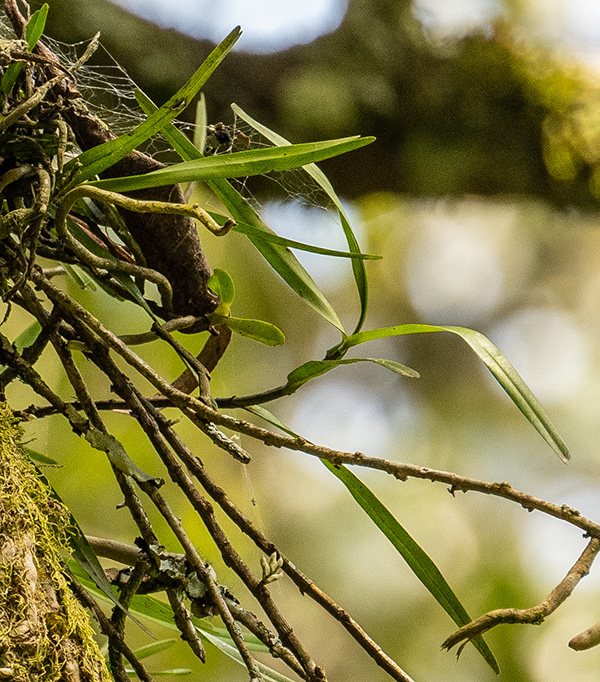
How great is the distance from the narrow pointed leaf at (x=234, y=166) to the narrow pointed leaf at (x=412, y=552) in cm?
18

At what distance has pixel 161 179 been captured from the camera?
36cm

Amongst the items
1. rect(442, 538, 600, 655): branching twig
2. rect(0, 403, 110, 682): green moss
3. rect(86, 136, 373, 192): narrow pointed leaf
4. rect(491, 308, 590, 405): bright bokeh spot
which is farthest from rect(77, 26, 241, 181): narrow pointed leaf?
rect(491, 308, 590, 405): bright bokeh spot

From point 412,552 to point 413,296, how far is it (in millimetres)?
1974

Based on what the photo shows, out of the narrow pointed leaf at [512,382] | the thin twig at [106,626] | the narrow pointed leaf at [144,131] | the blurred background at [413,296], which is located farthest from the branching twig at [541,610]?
the blurred background at [413,296]

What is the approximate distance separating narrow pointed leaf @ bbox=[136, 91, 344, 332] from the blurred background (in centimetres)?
26

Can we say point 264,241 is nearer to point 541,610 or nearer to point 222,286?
point 222,286

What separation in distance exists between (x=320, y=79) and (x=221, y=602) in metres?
0.80

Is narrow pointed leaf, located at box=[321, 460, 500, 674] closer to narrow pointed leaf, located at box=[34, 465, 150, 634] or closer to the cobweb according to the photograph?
narrow pointed leaf, located at box=[34, 465, 150, 634]

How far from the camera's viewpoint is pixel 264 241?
17.2 inches

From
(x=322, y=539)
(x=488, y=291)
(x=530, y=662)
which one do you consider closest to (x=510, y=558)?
(x=530, y=662)

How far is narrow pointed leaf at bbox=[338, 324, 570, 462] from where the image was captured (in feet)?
1.23

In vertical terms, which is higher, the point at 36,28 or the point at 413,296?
the point at 413,296

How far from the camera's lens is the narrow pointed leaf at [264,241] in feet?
1.34

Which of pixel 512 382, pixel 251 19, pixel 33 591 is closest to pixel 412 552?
pixel 512 382
